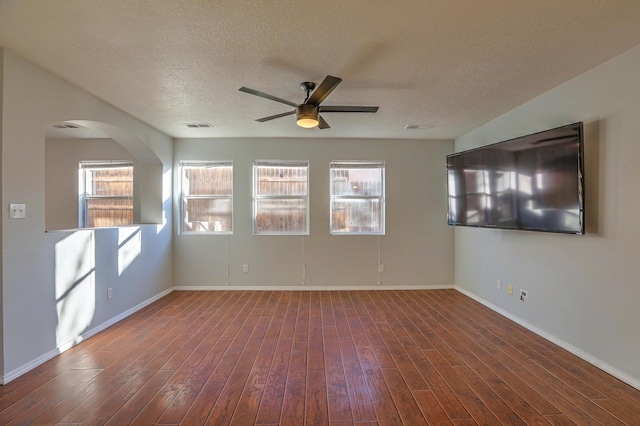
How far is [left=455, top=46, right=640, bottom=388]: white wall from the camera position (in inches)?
85.6

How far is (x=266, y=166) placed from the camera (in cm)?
487

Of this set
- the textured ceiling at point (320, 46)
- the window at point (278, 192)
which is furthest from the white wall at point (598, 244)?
the window at point (278, 192)

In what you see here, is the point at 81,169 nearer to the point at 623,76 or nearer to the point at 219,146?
the point at 219,146

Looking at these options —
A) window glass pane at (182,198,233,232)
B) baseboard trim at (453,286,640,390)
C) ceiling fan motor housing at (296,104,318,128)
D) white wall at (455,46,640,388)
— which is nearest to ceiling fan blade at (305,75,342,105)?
ceiling fan motor housing at (296,104,318,128)

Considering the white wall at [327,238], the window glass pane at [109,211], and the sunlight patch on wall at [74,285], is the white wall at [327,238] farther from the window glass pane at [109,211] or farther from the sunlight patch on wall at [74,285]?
the sunlight patch on wall at [74,285]

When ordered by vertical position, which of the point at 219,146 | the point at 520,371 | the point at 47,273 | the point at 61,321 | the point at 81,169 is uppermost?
the point at 219,146

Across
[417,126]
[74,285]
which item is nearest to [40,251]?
[74,285]

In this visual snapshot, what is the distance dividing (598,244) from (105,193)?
642 centimetres

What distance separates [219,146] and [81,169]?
236 cm

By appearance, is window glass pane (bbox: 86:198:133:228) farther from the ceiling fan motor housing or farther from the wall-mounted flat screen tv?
the wall-mounted flat screen tv

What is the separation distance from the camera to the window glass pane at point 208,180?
16.0 feet

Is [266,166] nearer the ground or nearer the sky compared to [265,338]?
nearer the sky

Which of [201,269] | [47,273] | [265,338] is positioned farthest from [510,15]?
[201,269]

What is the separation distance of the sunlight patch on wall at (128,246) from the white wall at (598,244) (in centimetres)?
474
